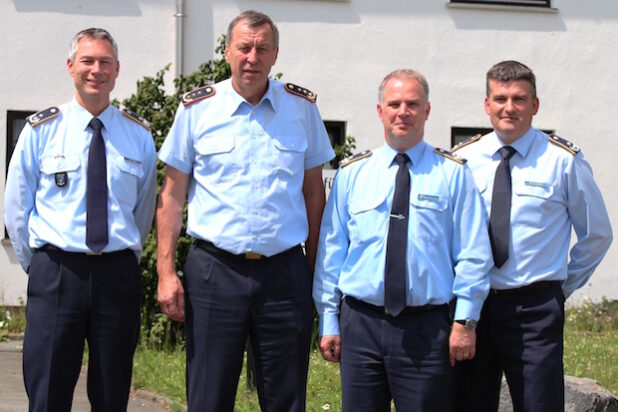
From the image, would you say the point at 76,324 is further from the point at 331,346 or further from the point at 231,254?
the point at 331,346

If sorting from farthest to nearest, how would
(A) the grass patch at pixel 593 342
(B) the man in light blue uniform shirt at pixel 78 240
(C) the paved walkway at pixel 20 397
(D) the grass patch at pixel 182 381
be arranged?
(A) the grass patch at pixel 593 342
(C) the paved walkway at pixel 20 397
(D) the grass patch at pixel 182 381
(B) the man in light blue uniform shirt at pixel 78 240

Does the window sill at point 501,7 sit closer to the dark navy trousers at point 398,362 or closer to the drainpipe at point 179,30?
the drainpipe at point 179,30

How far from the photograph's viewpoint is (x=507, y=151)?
14.2 ft

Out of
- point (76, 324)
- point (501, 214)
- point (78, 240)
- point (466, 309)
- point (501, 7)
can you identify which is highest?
point (501, 7)

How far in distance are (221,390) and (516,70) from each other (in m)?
1.96

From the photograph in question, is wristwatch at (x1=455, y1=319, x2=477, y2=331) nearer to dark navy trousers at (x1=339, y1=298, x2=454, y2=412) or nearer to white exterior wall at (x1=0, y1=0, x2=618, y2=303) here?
dark navy trousers at (x1=339, y1=298, x2=454, y2=412)

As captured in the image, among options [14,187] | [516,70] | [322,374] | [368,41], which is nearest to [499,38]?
[368,41]

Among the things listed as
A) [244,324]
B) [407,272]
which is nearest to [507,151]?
[407,272]

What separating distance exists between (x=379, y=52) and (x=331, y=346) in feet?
23.7

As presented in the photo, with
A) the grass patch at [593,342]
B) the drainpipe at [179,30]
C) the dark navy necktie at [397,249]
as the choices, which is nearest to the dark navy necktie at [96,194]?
the dark navy necktie at [397,249]

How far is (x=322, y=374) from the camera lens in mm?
6867

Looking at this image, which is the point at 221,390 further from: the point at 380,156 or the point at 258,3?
the point at 258,3

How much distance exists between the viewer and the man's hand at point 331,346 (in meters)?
4.12

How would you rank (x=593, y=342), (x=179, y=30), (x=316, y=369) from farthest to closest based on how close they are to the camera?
(x=179, y=30)
(x=593, y=342)
(x=316, y=369)
